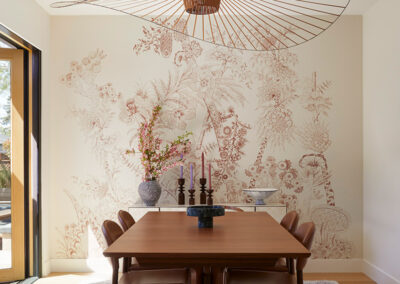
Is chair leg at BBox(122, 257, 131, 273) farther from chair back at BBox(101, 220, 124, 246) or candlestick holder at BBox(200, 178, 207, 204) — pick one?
candlestick holder at BBox(200, 178, 207, 204)

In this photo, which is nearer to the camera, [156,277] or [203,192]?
[156,277]

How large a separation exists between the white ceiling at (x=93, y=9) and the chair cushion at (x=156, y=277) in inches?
106

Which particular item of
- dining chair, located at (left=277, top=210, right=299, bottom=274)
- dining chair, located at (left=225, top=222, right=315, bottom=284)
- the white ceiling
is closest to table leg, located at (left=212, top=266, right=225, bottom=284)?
dining chair, located at (left=225, top=222, right=315, bottom=284)

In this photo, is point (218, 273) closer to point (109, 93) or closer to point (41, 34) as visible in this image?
point (109, 93)

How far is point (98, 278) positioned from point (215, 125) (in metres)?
1.88

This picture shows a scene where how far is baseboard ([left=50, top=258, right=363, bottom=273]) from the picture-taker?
4.31 m

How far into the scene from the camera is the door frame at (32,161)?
4.01 metres

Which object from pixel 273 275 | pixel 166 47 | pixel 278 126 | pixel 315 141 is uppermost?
pixel 166 47

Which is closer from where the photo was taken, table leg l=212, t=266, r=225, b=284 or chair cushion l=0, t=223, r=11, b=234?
table leg l=212, t=266, r=225, b=284

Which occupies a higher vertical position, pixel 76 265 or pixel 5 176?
pixel 5 176

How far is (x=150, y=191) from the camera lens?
13.4 feet

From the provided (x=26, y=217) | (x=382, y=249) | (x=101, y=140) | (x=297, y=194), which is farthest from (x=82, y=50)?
(x=382, y=249)

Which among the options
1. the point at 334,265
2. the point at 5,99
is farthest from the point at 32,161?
the point at 334,265

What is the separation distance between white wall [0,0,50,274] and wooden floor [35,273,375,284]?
0.19 metres
